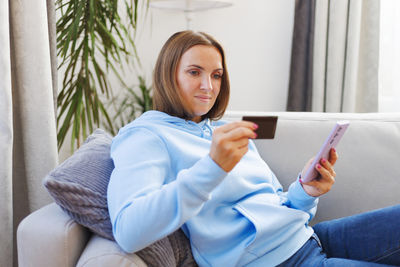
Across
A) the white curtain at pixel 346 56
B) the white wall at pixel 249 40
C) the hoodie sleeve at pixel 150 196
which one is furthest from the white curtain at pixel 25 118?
the white curtain at pixel 346 56

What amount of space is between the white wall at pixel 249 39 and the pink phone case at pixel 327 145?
1.94 m

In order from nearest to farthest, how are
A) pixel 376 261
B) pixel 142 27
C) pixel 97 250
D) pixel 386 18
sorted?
pixel 97 250, pixel 376 261, pixel 386 18, pixel 142 27

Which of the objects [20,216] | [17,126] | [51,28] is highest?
[51,28]

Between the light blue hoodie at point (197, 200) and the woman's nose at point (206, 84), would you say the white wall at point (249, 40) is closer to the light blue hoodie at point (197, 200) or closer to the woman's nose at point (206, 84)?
the light blue hoodie at point (197, 200)

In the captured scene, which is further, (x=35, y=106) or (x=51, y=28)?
(x=51, y=28)

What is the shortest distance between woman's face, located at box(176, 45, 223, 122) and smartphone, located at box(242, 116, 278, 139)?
26 cm

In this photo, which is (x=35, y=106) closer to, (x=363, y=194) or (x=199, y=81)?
(x=199, y=81)

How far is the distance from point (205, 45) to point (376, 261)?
720 mm

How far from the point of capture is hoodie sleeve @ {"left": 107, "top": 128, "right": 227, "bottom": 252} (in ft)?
2.67

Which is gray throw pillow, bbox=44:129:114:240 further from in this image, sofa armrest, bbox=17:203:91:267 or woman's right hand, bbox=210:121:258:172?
woman's right hand, bbox=210:121:258:172

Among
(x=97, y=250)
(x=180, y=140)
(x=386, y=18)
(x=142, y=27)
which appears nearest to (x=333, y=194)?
(x=180, y=140)

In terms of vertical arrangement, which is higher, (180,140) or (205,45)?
(205,45)

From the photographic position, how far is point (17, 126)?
141 cm

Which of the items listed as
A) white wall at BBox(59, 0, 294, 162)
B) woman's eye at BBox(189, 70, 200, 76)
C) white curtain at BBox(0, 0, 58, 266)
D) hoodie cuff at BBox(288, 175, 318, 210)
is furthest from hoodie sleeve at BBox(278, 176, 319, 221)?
white wall at BBox(59, 0, 294, 162)
